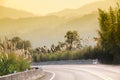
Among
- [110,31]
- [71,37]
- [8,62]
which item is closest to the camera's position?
[8,62]

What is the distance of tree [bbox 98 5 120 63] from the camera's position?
72562 millimetres

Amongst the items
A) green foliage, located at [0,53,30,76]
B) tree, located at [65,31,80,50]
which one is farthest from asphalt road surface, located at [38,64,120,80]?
tree, located at [65,31,80,50]

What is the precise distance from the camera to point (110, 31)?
241 feet

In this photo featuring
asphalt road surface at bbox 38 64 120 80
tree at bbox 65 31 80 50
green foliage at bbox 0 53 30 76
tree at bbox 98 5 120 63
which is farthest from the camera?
tree at bbox 65 31 80 50

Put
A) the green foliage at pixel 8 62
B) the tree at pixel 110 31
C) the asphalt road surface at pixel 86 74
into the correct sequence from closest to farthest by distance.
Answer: the green foliage at pixel 8 62 < the asphalt road surface at pixel 86 74 < the tree at pixel 110 31

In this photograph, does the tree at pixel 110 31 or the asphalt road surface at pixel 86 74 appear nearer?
the asphalt road surface at pixel 86 74

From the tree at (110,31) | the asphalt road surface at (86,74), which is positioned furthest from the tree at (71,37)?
the asphalt road surface at (86,74)

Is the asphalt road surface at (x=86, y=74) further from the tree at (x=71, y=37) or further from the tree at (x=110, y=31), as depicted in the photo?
the tree at (x=71, y=37)

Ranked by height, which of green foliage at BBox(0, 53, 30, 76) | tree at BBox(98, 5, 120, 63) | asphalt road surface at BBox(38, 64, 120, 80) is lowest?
asphalt road surface at BBox(38, 64, 120, 80)

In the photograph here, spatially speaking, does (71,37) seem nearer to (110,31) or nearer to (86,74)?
(110,31)

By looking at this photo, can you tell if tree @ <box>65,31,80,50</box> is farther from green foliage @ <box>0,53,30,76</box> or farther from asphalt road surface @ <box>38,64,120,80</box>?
green foliage @ <box>0,53,30,76</box>

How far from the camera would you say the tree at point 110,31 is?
238 ft

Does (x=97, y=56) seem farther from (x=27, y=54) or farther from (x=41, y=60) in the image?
(x=27, y=54)

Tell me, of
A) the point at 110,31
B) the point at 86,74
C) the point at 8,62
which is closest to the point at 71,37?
the point at 110,31
